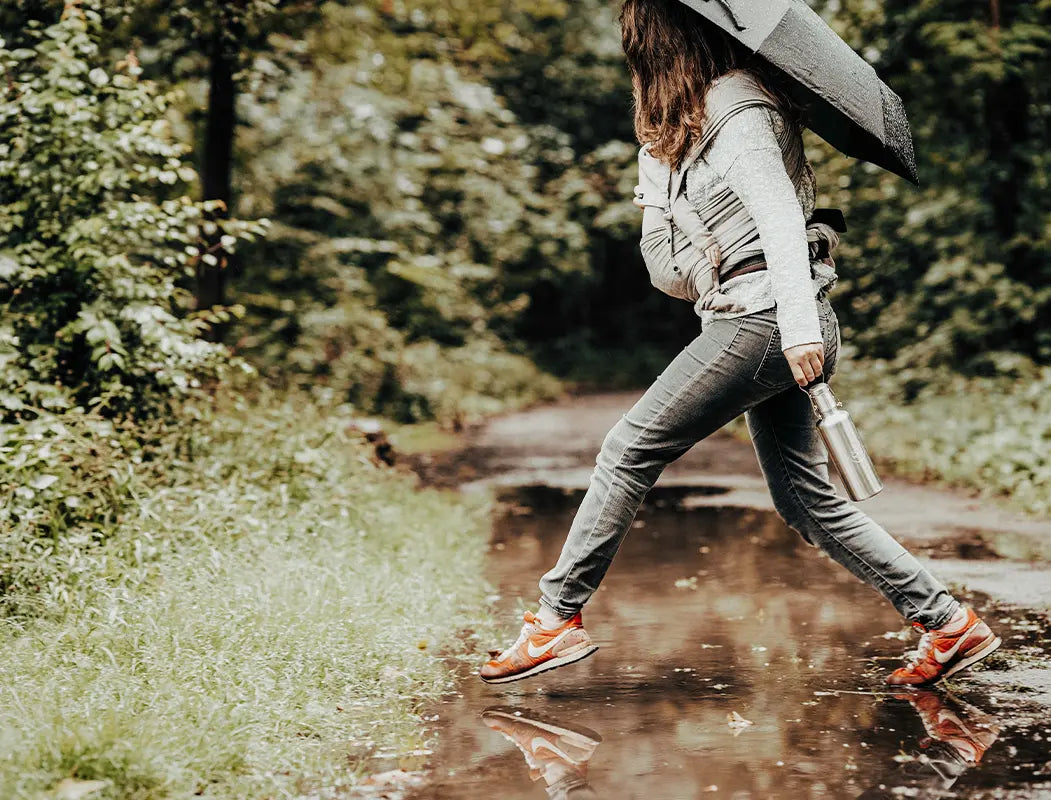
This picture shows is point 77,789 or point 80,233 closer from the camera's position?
point 77,789

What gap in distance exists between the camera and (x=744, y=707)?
369 cm

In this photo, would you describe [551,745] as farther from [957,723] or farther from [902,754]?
[957,723]

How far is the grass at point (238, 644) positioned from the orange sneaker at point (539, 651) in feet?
0.87

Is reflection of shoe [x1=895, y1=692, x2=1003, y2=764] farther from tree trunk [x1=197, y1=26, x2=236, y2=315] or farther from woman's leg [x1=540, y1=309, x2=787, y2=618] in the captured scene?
tree trunk [x1=197, y1=26, x2=236, y2=315]

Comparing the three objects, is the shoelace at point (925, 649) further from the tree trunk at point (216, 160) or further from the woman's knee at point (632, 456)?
the tree trunk at point (216, 160)

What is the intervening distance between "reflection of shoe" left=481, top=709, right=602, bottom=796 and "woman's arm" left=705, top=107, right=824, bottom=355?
1329 mm

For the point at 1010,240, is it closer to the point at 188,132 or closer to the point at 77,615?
the point at 188,132

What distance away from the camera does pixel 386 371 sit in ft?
51.3

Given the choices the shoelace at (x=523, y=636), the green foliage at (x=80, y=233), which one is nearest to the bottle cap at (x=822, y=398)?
the shoelace at (x=523, y=636)

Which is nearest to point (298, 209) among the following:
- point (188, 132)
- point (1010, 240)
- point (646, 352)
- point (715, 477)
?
point (188, 132)

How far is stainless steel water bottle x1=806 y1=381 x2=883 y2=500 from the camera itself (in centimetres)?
358

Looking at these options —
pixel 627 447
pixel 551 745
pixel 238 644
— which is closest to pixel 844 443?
pixel 627 447

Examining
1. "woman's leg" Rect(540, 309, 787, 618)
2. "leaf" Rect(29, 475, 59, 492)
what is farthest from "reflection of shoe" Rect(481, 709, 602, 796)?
"leaf" Rect(29, 475, 59, 492)

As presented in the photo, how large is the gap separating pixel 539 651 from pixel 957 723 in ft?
4.26
